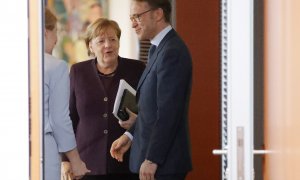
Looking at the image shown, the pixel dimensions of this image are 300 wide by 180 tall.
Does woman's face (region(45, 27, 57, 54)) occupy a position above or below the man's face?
below

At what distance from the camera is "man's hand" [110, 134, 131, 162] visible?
4547 mm

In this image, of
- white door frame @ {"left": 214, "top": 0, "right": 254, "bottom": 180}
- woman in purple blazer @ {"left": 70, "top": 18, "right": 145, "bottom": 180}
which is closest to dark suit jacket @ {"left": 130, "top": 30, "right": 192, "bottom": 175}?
white door frame @ {"left": 214, "top": 0, "right": 254, "bottom": 180}

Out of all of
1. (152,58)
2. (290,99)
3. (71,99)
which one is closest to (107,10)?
(71,99)

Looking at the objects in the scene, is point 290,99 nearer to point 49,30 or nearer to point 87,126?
point 49,30

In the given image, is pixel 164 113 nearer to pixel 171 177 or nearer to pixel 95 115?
pixel 171 177

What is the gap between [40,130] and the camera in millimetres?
3102

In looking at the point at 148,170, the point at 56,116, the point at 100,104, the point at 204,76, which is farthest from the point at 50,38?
the point at 204,76

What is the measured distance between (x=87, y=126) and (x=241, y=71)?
2.20m

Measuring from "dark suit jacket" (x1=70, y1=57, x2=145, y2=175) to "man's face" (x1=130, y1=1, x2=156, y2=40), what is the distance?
0.84m

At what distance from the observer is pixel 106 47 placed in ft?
16.5

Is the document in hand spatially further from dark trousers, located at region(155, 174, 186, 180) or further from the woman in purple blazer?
dark trousers, located at region(155, 174, 186, 180)

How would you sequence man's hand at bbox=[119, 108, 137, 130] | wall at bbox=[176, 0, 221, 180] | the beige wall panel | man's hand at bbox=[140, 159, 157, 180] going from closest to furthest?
1. the beige wall panel
2. man's hand at bbox=[140, 159, 157, 180]
3. man's hand at bbox=[119, 108, 137, 130]
4. wall at bbox=[176, 0, 221, 180]

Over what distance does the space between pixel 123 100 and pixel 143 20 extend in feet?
2.33

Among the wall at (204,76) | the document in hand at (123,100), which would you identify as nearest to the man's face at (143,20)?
the document in hand at (123,100)
